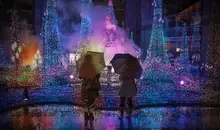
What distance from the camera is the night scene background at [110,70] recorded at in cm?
939

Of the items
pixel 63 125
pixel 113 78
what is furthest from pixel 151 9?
pixel 63 125

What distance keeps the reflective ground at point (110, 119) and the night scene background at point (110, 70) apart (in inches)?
1.1

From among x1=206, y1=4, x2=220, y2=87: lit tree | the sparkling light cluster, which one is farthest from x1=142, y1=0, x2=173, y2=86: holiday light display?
the sparkling light cluster

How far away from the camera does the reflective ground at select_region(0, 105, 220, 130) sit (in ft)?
27.2

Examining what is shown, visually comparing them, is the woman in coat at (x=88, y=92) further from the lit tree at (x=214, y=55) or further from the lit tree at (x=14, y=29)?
the lit tree at (x=14, y=29)

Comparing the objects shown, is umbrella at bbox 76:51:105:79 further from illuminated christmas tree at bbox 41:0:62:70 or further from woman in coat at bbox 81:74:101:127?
illuminated christmas tree at bbox 41:0:62:70

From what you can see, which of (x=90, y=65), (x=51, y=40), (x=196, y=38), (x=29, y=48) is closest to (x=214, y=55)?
(x=51, y=40)

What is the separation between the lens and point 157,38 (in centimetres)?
1894

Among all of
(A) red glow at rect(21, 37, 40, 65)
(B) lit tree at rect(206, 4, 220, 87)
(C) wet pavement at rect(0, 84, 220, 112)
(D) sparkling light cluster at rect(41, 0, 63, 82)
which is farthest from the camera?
(A) red glow at rect(21, 37, 40, 65)

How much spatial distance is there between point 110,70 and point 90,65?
42.0 ft

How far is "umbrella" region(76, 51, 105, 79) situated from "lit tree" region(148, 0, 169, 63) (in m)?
10.8

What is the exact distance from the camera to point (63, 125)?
838 cm

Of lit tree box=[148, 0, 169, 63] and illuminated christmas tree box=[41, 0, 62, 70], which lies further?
illuminated christmas tree box=[41, 0, 62, 70]

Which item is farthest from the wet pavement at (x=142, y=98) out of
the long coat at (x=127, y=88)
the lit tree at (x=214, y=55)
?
the lit tree at (x=214, y=55)
